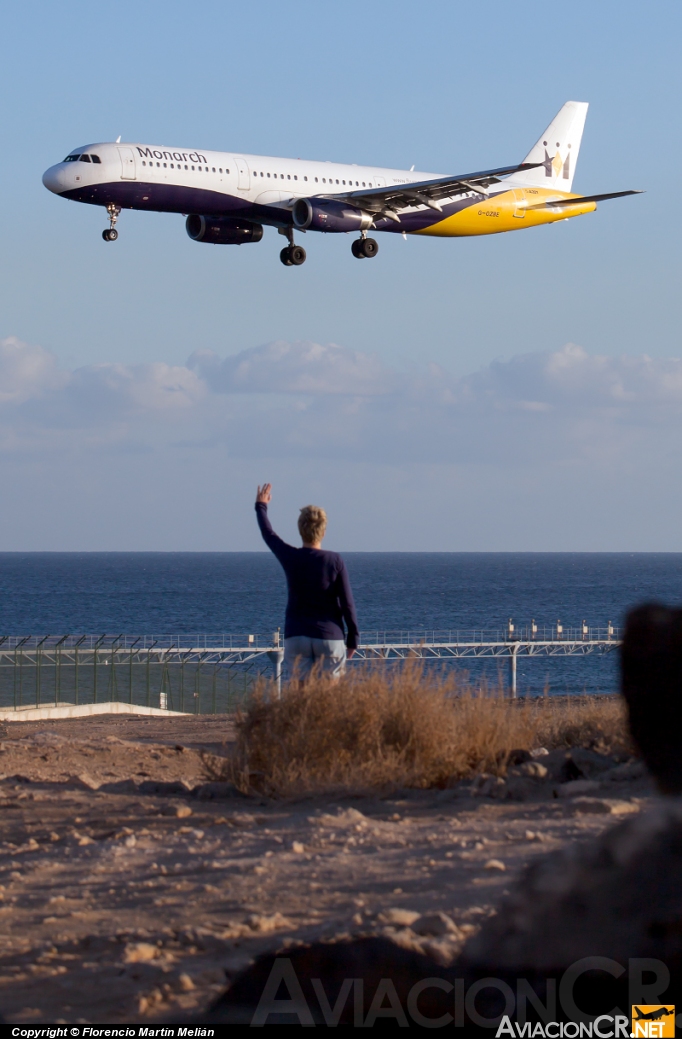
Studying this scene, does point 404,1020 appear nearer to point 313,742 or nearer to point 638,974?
point 638,974

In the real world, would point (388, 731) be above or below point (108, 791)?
above

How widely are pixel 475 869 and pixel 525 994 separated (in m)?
1.64

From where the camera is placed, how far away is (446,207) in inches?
1332

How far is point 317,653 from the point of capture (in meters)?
7.52

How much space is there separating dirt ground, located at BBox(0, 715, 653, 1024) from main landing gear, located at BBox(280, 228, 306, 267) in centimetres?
2469

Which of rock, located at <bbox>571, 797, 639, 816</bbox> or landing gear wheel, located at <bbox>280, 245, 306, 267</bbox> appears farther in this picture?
landing gear wheel, located at <bbox>280, 245, 306, 267</bbox>

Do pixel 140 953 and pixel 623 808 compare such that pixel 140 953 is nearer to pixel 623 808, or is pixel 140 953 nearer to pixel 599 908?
pixel 599 908

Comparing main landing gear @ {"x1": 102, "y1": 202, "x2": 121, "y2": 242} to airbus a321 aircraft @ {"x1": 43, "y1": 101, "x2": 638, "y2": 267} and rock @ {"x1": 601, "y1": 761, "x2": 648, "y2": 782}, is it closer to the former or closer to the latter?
airbus a321 aircraft @ {"x1": 43, "y1": 101, "x2": 638, "y2": 267}

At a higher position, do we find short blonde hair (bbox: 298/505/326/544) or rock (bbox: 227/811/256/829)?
short blonde hair (bbox: 298/505/326/544)

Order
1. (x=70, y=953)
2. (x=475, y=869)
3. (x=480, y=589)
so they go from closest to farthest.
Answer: (x=70, y=953) → (x=475, y=869) → (x=480, y=589)

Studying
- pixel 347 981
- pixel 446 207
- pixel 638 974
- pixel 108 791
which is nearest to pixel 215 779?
pixel 108 791

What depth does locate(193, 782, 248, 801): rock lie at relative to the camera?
6992mm

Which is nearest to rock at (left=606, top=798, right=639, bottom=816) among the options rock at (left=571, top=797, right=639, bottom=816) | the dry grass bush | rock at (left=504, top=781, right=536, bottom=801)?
rock at (left=571, top=797, right=639, bottom=816)

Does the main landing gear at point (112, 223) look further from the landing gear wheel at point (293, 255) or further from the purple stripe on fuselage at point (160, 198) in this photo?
the landing gear wheel at point (293, 255)
